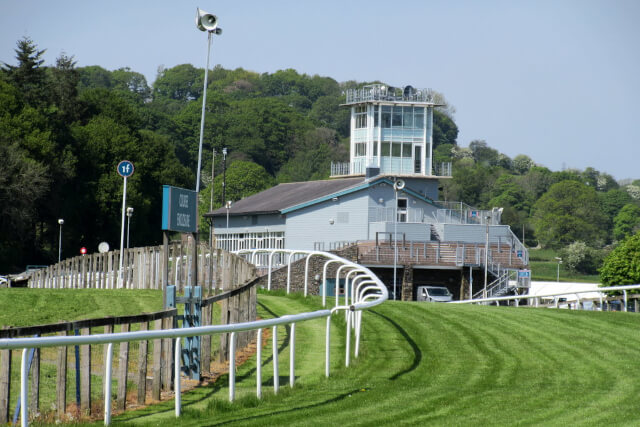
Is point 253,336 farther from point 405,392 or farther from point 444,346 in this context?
point 405,392

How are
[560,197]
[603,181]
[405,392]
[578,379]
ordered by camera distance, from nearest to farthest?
1. [405,392]
2. [578,379]
3. [560,197]
4. [603,181]

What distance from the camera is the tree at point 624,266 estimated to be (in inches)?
1847

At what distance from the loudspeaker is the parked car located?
101 ft

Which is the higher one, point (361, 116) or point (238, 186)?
point (361, 116)

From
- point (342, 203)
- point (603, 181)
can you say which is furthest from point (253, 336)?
point (603, 181)

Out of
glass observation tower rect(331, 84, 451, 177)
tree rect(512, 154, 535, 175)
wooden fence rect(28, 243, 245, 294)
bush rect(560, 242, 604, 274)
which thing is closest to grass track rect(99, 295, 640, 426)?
wooden fence rect(28, 243, 245, 294)

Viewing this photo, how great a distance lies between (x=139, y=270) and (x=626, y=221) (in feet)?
353

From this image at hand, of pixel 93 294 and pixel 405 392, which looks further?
pixel 93 294

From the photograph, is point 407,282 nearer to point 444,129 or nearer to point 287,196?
point 287,196

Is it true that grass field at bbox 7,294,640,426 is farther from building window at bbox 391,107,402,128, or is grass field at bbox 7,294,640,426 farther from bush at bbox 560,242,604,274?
bush at bbox 560,242,604,274

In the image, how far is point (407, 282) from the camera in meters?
50.1

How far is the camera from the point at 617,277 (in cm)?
4728

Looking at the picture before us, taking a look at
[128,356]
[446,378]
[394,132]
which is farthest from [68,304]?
[394,132]

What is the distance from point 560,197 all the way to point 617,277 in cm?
7052
